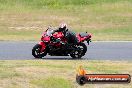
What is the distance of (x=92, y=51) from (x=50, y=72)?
24.0 feet

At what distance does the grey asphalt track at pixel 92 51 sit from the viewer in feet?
67.4

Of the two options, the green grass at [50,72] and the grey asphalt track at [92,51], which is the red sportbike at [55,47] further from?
the green grass at [50,72]

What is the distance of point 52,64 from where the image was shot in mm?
17469

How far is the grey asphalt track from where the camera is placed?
20.5 meters

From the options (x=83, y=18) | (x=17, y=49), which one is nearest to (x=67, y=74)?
(x=17, y=49)

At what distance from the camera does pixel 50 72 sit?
1538 centimetres

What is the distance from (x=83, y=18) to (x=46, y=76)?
74.3 feet

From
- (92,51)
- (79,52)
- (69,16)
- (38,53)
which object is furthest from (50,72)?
(69,16)

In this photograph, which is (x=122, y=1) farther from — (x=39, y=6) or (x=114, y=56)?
(x=114, y=56)

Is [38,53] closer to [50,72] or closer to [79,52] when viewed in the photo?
[79,52]

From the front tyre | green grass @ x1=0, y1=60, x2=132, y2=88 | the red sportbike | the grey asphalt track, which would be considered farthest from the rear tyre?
green grass @ x1=0, y1=60, x2=132, y2=88

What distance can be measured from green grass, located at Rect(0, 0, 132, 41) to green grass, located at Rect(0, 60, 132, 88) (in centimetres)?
1196

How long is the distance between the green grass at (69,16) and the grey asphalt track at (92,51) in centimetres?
458

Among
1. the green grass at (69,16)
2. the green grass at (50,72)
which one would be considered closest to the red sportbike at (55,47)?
the green grass at (50,72)
